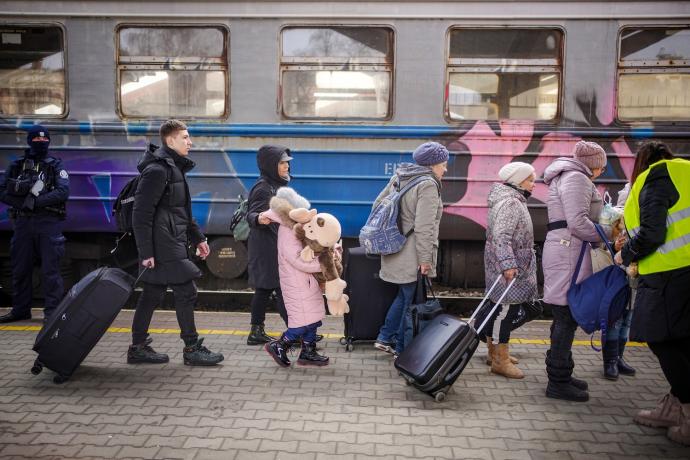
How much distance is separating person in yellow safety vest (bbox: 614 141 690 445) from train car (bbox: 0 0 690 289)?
2.74 meters

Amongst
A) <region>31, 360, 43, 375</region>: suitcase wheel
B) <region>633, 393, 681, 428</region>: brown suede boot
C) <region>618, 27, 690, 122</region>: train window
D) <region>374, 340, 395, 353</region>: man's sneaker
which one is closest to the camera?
<region>633, 393, 681, 428</region>: brown suede boot

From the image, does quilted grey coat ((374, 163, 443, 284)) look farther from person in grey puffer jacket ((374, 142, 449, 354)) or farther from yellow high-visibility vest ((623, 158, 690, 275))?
yellow high-visibility vest ((623, 158, 690, 275))

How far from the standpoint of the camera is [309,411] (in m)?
3.79

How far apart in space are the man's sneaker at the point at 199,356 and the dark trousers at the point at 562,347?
2.30m

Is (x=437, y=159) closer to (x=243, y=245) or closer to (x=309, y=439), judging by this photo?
(x=309, y=439)

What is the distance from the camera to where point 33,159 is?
5535 mm

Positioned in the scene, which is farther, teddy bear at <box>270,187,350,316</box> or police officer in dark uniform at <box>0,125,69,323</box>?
police officer in dark uniform at <box>0,125,69,323</box>

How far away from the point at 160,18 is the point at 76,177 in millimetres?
1791

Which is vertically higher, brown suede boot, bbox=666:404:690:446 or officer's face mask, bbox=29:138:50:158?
officer's face mask, bbox=29:138:50:158

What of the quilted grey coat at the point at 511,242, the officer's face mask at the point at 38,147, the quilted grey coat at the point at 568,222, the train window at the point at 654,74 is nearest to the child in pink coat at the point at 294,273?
the quilted grey coat at the point at 511,242

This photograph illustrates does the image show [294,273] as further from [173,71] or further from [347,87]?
[173,71]

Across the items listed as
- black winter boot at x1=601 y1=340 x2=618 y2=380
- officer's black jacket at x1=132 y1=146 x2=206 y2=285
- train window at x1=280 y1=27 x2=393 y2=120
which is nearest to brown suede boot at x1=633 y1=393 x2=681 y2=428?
black winter boot at x1=601 y1=340 x2=618 y2=380

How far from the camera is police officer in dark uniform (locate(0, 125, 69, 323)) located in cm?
541

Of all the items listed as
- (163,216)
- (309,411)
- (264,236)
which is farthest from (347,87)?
(309,411)
